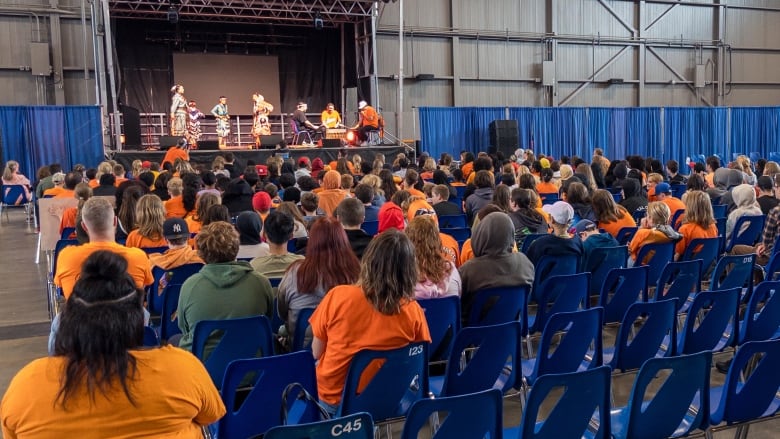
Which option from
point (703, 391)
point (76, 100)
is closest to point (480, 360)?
point (703, 391)

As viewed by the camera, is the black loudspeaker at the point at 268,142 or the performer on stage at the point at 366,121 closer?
the black loudspeaker at the point at 268,142

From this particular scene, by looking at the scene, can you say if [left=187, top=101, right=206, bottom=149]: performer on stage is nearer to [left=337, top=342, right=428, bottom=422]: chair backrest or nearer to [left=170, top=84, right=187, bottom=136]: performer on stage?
[left=170, top=84, right=187, bottom=136]: performer on stage

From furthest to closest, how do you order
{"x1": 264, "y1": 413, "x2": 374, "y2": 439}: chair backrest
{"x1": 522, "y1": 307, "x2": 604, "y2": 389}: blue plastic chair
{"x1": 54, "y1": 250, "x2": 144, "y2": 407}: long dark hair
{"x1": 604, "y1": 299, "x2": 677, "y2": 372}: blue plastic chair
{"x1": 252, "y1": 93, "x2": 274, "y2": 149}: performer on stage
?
{"x1": 252, "y1": 93, "x2": 274, "y2": 149}: performer on stage < {"x1": 604, "y1": 299, "x2": 677, "y2": 372}: blue plastic chair < {"x1": 522, "y1": 307, "x2": 604, "y2": 389}: blue plastic chair < {"x1": 264, "y1": 413, "x2": 374, "y2": 439}: chair backrest < {"x1": 54, "y1": 250, "x2": 144, "y2": 407}: long dark hair

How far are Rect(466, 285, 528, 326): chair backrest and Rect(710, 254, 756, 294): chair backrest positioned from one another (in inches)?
57.5

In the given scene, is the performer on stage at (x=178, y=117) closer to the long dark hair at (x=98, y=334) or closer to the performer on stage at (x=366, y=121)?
the performer on stage at (x=366, y=121)

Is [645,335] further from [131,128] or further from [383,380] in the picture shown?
[131,128]

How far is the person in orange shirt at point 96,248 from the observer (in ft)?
13.0

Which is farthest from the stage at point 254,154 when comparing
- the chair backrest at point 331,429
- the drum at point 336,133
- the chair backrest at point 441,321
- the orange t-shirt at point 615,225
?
the chair backrest at point 331,429

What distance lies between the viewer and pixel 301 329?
350cm

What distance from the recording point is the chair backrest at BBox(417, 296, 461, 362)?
3.56m

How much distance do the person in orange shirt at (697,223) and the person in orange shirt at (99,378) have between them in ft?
15.1

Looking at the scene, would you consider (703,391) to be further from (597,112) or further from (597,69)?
(597,69)

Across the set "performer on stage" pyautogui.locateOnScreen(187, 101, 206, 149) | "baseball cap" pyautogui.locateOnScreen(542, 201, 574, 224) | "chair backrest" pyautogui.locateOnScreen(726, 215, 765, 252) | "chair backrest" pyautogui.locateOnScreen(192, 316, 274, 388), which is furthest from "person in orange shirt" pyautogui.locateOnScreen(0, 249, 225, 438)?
"performer on stage" pyautogui.locateOnScreen(187, 101, 206, 149)

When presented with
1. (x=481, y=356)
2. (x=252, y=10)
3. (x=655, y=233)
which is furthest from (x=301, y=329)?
(x=252, y=10)
